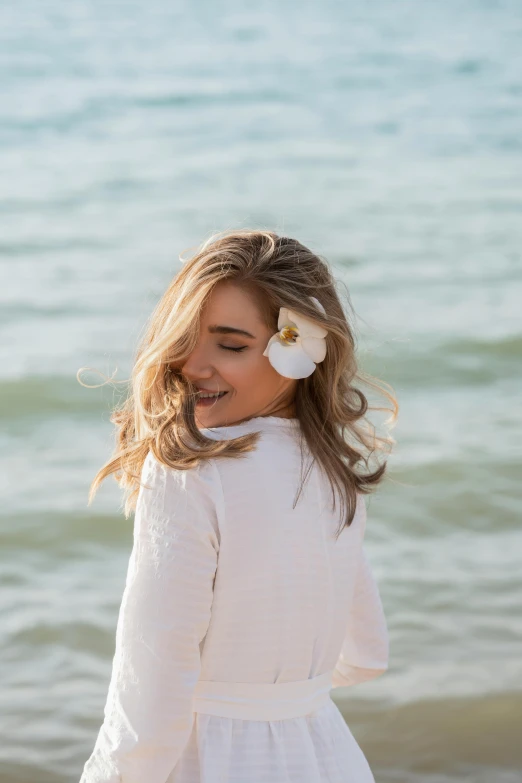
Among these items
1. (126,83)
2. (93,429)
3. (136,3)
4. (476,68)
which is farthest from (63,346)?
(136,3)

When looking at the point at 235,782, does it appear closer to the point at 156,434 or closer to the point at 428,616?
the point at 156,434

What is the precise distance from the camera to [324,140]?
43.2ft

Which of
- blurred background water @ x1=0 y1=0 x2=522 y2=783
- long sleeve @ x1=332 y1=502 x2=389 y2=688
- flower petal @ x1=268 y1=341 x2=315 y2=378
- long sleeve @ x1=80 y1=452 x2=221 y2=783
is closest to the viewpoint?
long sleeve @ x1=80 y1=452 x2=221 y2=783

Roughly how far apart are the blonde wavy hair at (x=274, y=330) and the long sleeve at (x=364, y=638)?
23 cm

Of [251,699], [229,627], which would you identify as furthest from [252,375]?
[251,699]

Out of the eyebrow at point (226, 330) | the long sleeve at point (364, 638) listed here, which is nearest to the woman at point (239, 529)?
the eyebrow at point (226, 330)

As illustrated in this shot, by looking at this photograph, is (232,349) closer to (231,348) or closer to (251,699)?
(231,348)

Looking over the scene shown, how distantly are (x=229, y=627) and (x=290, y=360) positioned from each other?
413 millimetres

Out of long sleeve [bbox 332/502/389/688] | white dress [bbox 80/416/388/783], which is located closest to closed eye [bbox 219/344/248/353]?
white dress [bbox 80/416/388/783]

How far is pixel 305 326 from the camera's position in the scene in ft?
6.04

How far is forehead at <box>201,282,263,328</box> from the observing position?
183 centimetres

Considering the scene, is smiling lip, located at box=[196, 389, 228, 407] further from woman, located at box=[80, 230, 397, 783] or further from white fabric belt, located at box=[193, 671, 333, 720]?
white fabric belt, located at box=[193, 671, 333, 720]

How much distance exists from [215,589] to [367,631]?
20.6 inches

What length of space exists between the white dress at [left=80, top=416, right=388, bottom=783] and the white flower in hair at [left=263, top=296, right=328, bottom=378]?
9cm
